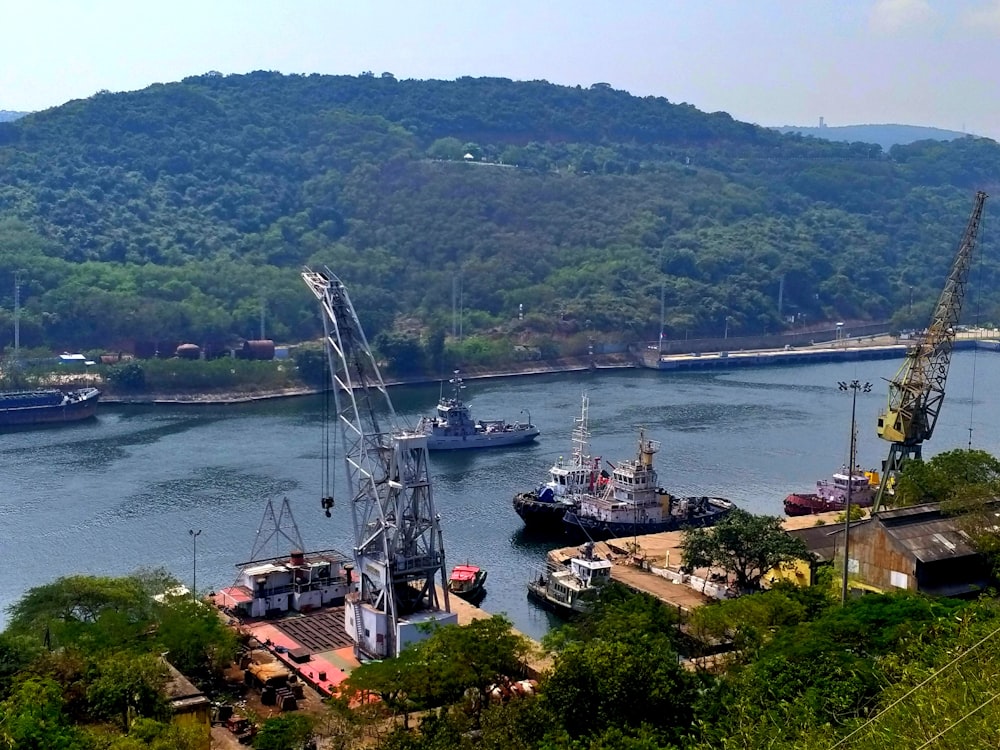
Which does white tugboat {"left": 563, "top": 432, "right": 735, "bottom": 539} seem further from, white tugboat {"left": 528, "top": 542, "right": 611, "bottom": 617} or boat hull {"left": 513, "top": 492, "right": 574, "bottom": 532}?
white tugboat {"left": 528, "top": 542, "right": 611, "bottom": 617}

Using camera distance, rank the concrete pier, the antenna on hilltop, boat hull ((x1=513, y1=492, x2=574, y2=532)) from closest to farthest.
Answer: the concrete pier, boat hull ((x1=513, y1=492, x2=574, y2=532)), the antenna on hilltop

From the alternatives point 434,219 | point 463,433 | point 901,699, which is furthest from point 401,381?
point 901,699

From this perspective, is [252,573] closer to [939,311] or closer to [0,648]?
[0,648]

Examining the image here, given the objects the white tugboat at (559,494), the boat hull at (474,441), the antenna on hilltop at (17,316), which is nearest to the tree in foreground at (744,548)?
the white tugboat at (559,494)

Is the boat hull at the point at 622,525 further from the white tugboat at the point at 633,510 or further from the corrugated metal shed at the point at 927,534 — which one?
the corrugated metal shed at the point at 927,534

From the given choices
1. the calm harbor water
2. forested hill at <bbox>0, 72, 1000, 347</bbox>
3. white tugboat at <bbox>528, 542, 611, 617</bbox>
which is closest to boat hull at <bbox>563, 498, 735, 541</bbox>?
the calm harbor water

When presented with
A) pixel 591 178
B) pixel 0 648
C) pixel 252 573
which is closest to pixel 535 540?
pixel 252 573

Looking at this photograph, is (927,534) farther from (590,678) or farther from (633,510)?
(590,678)
